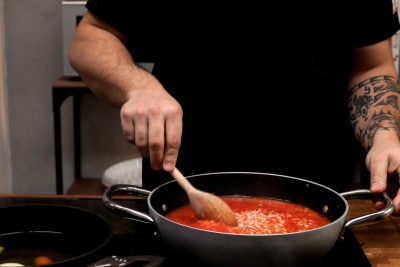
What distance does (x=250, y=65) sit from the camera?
→ 1.41 meters

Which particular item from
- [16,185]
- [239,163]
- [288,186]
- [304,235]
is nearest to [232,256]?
[304,235]

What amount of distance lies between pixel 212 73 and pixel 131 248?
2.04 feet

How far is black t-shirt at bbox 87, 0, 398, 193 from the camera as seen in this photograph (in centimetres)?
140

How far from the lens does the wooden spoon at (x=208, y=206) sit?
91 centimetres

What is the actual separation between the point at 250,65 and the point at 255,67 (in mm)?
14

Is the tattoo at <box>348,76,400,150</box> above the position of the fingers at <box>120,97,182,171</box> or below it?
below

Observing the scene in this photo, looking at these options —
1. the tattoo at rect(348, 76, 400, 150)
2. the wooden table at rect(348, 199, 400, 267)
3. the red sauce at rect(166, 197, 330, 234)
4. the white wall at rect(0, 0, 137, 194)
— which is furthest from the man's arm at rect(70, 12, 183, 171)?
the white wall at rect(0, 0, 137, 194)

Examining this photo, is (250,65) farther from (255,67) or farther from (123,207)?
(123,207)

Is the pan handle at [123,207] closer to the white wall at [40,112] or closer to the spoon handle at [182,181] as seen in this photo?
the spoon handle at [182,181]

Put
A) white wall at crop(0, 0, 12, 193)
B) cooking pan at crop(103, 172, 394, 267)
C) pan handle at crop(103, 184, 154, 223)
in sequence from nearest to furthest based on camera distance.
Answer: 1. cooking pan at crop(103, 172, 394, 267)
2. pan handle at crop(103, 184, 154, 223)
3. white wall at crop(0, 0, 12, 193)

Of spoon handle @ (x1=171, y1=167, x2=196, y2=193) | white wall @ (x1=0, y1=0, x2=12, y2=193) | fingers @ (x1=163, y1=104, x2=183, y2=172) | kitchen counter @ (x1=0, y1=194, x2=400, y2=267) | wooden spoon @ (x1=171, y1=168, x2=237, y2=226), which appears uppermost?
fingers @ (x1=163, y1=104, x2=183, y2=172)

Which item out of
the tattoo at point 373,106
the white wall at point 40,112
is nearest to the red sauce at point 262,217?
the tattoo at point 373,106

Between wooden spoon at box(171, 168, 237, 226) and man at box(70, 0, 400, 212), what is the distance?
436 millimetres

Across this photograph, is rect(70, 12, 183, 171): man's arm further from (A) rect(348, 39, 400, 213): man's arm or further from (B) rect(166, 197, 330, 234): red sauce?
(A) rect(348, 39, 400, 213): man's arm
